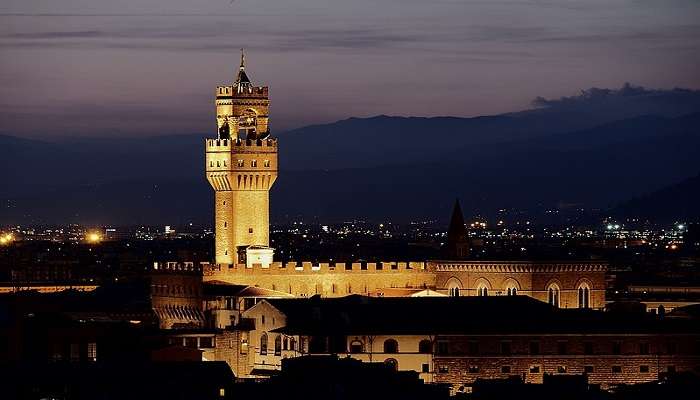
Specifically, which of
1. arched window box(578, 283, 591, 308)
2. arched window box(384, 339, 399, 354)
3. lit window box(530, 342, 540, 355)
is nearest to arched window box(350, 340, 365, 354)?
arched window box(384, 339, 399, 354)

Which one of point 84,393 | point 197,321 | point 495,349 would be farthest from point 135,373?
point 197,321

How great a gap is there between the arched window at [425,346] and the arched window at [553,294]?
16280 millimetres

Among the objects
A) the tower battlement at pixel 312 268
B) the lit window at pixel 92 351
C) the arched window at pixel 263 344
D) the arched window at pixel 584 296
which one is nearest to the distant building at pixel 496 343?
the arched window at pixel 263 344

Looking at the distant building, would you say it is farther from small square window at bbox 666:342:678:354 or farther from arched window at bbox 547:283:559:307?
arched window at bbox 547:283:559:307

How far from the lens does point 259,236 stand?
114m

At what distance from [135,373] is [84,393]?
3.61 meters

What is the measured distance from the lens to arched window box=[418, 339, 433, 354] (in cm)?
9431

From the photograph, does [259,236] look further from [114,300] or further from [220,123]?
[114,300]

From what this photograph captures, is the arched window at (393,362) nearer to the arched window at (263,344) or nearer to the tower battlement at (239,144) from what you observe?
the arched window at (263,344)

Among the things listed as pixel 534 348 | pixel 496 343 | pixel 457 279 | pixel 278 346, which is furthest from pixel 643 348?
pixel 457 279

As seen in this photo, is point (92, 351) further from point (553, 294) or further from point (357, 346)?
point (553, 294)

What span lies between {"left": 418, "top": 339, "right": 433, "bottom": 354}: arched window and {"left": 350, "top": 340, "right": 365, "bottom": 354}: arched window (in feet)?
5.75

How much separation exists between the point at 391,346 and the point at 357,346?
3.44 feet

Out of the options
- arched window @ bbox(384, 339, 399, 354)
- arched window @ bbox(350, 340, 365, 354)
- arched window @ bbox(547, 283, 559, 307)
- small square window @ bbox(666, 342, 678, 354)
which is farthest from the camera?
arched window @ bbox(547, 283, 559, 307)
